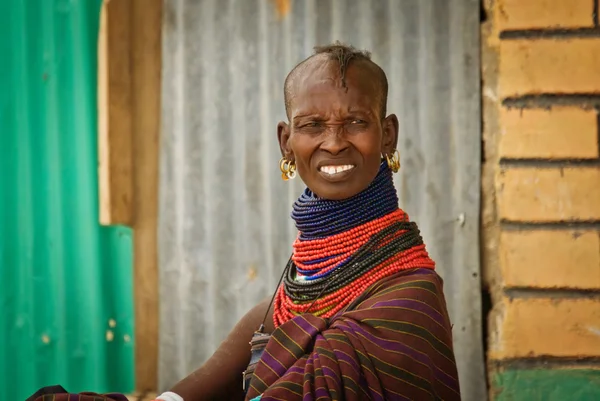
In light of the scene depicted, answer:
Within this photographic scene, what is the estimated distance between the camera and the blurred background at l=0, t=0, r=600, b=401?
365cm

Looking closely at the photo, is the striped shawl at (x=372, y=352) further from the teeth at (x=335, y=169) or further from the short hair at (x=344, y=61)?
the short hair at (x=344, y=61)

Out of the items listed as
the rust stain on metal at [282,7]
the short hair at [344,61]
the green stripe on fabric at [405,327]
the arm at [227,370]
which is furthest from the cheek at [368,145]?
the rust stain on metal at [282,7]

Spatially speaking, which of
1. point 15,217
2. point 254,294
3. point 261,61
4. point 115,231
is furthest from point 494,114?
point 15,217

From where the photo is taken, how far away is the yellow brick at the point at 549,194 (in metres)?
3.06

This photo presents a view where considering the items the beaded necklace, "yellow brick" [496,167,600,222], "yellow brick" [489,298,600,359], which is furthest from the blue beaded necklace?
"yellow brick" [489,298,600,359]

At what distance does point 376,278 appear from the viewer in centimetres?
224

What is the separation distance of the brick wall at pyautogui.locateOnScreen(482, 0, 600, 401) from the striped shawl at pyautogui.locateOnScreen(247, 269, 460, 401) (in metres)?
1.02

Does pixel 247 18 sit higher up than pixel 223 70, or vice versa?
pixel 247 18

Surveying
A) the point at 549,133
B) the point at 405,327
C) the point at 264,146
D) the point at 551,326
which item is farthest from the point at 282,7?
the point at 405,327

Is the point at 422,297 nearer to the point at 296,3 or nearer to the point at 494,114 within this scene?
the point at 494,114

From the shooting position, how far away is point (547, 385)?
3.16 meters

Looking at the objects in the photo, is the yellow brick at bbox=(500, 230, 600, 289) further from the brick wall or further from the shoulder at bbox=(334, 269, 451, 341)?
the shoulder at bbox=(334, 269, 451, 341)

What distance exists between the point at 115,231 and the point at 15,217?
0.49 meters

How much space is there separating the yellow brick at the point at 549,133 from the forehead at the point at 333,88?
0.99m
